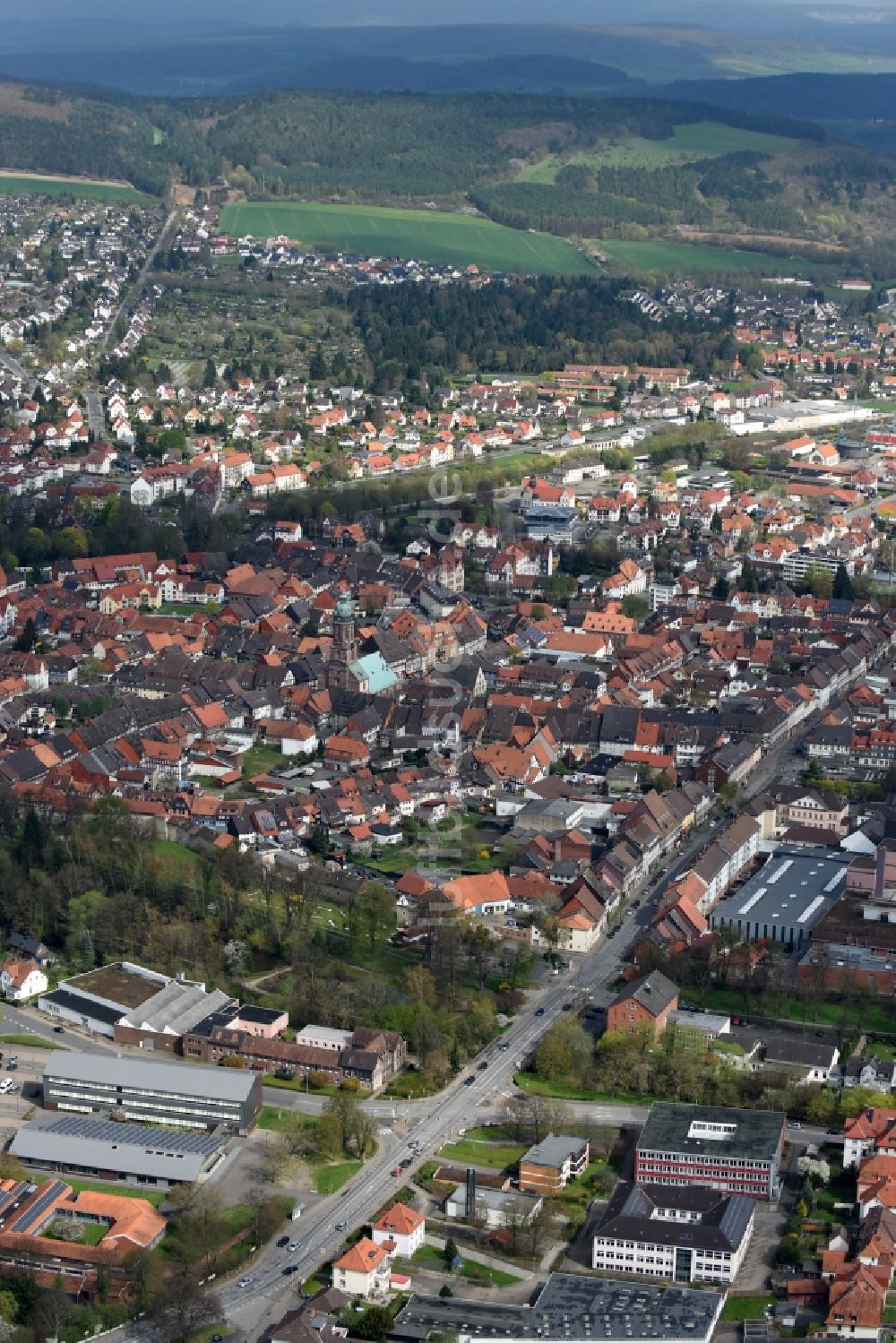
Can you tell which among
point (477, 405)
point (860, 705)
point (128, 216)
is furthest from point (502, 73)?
point (860, 705)

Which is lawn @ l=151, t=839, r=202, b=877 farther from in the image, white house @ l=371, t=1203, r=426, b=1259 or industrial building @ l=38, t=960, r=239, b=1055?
white house @ l=371, t=1203, r=426, b=1259

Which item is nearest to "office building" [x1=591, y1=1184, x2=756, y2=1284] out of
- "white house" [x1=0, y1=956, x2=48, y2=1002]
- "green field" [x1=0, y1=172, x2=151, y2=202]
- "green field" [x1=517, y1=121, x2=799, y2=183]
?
"white house" [x1=0, y1=956, x2=48, y2=1002]

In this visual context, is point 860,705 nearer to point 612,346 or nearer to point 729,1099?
point 729,1099

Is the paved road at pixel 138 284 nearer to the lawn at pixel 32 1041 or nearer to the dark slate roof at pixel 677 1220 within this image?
the lawn at pixel 32 1041

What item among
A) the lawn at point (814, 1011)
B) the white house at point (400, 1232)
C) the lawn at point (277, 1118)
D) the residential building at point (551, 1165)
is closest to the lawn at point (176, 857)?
the lawn at point (277, 1118)

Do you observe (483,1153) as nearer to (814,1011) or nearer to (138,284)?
(814,1011)

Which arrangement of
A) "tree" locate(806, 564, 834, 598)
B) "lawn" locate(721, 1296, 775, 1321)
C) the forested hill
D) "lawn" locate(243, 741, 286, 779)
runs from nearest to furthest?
1. "lawn" locate(721, 1296, 775, 1321)
2. "lawn" locate(243, 741, 286, 779)
3. "tree" locate(806, 564, 834, 598)
4. the forested hill

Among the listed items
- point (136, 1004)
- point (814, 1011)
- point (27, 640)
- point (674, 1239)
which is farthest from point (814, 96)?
point (674, 1239)
